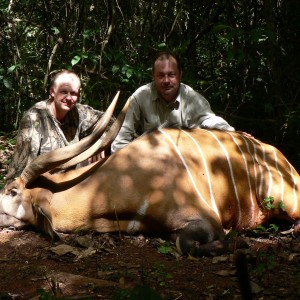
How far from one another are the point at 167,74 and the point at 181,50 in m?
1.17

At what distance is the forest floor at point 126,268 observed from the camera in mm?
2383

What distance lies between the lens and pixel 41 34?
284 inches

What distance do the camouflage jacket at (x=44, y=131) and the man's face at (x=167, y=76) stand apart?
0.74 metres

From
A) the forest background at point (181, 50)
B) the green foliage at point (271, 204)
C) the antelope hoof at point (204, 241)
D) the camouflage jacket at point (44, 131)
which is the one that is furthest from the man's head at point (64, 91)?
the green foliage at point (271, 204)

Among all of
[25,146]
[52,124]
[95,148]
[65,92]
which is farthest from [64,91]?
[95,148]

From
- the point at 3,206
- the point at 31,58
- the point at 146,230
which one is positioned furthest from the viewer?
the point at 31,58

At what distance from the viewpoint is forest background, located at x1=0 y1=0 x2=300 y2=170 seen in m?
5.50

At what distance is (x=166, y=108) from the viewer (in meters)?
4.65

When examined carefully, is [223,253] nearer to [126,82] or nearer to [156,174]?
[156,174]

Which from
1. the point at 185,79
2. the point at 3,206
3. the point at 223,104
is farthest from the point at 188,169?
the point at 223,104

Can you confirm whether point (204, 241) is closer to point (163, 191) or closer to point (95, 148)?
point (163, 191)

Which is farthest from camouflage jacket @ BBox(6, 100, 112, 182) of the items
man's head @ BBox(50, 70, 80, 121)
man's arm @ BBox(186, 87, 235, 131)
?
man's arm @ BBox(186, 87, 235, 131)

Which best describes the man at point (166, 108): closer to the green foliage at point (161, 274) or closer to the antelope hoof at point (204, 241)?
the antelope hoof at point (204, 241)

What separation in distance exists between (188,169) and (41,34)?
4.23m
